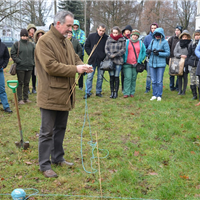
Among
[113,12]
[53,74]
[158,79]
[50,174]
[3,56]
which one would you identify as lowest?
[50,174]

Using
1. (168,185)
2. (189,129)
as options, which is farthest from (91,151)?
(189,129)

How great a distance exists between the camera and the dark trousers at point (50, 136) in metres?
4.00

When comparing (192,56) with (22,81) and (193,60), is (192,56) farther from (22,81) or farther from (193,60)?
(22,81)

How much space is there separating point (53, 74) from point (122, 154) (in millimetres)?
2061

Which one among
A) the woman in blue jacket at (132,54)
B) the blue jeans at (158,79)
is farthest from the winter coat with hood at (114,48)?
the blue jeans at (158,79)

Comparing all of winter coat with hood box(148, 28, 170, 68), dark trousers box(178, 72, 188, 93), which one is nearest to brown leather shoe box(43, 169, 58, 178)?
winter coat with hood box(148, 28, 170, 68)

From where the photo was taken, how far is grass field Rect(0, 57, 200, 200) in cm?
387

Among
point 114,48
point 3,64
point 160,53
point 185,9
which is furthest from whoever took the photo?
point 185,9

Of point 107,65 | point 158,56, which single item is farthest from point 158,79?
point 107,65

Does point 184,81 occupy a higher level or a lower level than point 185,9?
lower

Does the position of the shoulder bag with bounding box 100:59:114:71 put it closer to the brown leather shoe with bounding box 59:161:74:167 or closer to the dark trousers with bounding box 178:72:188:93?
the dark trousers with bounding box 178:72:188:93

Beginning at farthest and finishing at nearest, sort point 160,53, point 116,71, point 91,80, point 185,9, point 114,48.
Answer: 1. point 185,9
2. point 91,80
3. point 116,71
4. point 114,48
5. point 160,53

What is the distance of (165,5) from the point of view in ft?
133

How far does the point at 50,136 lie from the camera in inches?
161
